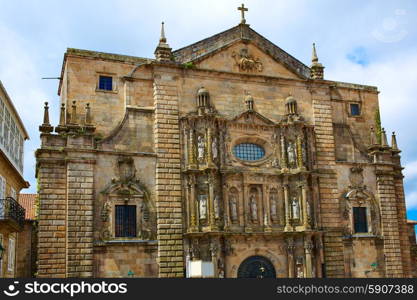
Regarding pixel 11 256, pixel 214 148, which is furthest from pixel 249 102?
pixel 11 256

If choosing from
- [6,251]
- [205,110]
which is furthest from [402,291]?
[6,251]

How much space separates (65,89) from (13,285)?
15730 millimetres

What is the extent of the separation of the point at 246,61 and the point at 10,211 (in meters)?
13.7

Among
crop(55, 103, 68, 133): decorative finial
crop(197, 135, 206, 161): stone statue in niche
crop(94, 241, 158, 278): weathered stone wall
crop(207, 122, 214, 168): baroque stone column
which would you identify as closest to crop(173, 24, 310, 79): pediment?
crop(207, 122, 214, 168): baroque stone column

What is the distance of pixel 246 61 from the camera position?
29922 millimetres

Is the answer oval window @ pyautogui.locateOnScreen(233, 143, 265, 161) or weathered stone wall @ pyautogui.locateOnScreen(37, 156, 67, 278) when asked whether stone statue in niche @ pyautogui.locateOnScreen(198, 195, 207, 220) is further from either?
weathered stone wall @ pyautogui.locateOnScreen(37, 156, 67, 278)

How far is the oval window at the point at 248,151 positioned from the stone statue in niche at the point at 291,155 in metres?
1.29

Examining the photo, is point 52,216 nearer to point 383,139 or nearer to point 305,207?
point 305,207

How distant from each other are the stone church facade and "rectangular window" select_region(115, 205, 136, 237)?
0.05 meters

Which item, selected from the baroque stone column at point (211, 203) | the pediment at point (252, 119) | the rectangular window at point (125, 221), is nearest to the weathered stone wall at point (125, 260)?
the rectangular window at point (125, 221)

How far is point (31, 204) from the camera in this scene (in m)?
38.5

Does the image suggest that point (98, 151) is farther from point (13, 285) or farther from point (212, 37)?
point (13, 285)

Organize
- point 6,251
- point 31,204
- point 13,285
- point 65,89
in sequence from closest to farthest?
point 13,285 < point 6,251 < point 65,89 < point 31,204

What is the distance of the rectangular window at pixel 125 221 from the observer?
25.7m
